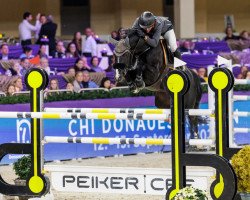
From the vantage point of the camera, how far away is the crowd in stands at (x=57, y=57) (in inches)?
685

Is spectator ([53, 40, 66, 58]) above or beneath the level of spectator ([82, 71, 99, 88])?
above

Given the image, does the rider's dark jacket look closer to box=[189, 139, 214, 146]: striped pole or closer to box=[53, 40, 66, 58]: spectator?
box=[189, 139, 214, 146]: striped pole

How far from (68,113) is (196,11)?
20.8 meters

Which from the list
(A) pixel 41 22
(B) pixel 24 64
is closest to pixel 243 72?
(B) pixel 24 64

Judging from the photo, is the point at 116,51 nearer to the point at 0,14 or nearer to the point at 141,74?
the point at 141,74

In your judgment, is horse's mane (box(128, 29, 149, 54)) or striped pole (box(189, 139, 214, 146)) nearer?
striped pole (box(189, 139, 214, 146))

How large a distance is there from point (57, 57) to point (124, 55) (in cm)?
790

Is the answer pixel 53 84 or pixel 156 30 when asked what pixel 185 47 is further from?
pixel 156 30

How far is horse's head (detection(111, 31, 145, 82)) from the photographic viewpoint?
12.4 meters

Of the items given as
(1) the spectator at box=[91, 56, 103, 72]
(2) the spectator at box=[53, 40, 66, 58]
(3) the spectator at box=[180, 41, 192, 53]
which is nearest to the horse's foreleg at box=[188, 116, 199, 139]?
(1) the spectator at box=[91, 56, 103, 72]

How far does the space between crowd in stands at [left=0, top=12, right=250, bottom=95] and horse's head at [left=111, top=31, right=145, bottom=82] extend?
323cm

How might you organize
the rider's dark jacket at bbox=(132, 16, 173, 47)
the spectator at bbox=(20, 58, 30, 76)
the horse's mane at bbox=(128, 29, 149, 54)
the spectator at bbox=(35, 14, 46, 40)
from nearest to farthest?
1. the horse's mane at bbox=(128, 29, 149, 54)
2. the rider's dark jacket at bbox=(132, 16, 173, 47)
3. the spectator at bbox=(20, 58, 30, 76)
4. the spectator at bbox=(35, 14, 46, 40)

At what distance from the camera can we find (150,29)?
1303cm

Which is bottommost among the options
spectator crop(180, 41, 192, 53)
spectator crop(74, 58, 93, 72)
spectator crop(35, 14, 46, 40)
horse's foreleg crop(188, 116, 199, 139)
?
horse's foreleg crop(188, 116, 199, 139)
